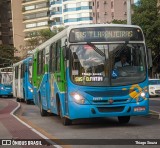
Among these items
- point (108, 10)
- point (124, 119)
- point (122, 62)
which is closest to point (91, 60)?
point (122, 62)

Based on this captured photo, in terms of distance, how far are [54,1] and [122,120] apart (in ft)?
358

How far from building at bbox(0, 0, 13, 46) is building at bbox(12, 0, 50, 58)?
3667 mm

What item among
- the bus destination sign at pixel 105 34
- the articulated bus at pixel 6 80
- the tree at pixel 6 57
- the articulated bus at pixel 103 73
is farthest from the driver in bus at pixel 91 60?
the tree at pixel 6 57

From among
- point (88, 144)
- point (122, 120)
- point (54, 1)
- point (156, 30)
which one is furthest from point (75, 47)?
point (54, 1)

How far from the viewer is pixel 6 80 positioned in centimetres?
5103

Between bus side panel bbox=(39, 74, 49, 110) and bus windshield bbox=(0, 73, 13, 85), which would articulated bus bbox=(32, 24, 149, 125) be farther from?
bus windshield bbox=(0, 73, 13, 85)

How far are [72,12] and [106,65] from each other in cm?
10392

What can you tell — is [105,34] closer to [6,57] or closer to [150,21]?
[150,21]

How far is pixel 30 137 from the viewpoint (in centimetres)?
1302

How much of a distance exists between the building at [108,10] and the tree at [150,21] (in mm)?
54113

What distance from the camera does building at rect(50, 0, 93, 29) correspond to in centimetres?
11569

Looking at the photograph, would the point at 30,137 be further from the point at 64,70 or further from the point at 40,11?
the point at 40,11

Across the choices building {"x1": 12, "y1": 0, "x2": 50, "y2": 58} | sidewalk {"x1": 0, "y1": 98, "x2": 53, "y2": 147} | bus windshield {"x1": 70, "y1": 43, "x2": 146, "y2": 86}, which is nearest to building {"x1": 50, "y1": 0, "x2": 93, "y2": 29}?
building {"x1": 12, "y1": 0, "x2": 50, "y2": 58}

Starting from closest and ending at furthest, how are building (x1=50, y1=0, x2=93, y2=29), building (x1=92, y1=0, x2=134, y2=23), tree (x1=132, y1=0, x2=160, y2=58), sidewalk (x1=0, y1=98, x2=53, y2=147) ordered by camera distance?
sidewalk (x1=0, y1=98, x2=53, y2=147)
tree (x1=132, y1=0, x2=160, y2=58)
building (x1=92, y1=0, x2=134, y2=23)
building (x1=50, y1=0, x2=93, y2=29)
